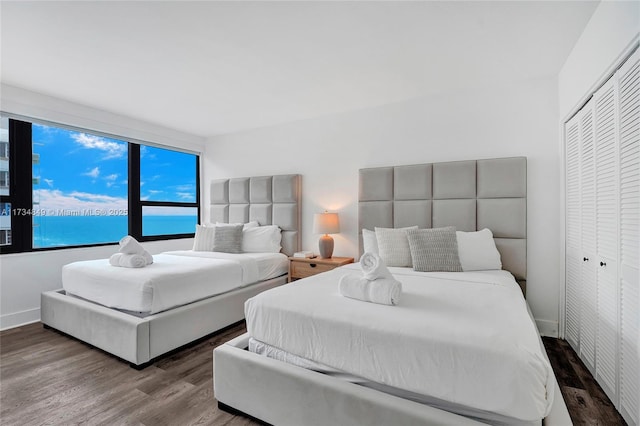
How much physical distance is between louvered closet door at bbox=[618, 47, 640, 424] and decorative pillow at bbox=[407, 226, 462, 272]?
3.45 ft

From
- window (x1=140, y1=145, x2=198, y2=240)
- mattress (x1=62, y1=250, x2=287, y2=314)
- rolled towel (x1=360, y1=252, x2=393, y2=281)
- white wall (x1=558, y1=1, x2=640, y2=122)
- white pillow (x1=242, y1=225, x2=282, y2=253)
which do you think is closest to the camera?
white wall (x1=558, y1=1, x2=640, y2=122)

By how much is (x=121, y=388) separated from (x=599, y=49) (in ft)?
12.1

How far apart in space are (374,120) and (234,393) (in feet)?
10.0

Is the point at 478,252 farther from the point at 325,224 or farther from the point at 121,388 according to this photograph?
the point at 121,388

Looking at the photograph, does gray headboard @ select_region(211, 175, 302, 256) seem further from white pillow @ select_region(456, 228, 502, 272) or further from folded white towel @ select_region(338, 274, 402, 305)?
folded white towel @ select_region(338, 274, 402, 305)

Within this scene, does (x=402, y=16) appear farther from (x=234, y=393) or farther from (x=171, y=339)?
(x=171, y=339)

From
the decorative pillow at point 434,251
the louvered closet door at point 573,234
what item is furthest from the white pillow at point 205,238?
the louvered closet door at point 573,234

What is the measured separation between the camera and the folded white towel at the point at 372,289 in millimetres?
1698

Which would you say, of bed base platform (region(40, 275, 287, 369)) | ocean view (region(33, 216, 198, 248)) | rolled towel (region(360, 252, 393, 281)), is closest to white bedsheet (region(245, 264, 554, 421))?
rolled towel (region(360, 252, 393, 281))

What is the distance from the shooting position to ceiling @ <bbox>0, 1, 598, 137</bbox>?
1.93 meters

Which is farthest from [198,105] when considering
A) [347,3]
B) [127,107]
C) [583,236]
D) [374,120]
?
[583,236]

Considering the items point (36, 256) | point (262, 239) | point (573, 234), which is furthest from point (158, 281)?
point (573, 234)

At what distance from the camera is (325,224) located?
3619 millimetres

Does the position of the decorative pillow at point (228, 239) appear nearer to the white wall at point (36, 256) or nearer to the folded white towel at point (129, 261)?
the folded white towel at point (129, 261)
